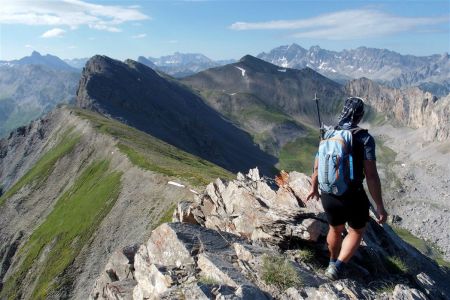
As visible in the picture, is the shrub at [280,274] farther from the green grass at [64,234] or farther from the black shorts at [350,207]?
the green grass at [64,234]

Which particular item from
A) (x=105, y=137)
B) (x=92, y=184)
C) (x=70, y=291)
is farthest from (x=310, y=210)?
(x=105, y=137)

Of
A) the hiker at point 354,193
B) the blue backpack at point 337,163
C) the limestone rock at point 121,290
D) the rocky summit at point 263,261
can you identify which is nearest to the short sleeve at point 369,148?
the hiker at point 354,193

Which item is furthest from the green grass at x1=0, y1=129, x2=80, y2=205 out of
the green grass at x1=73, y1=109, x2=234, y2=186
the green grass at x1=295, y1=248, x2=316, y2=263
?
the green grass at x1=295, y1=248, x2=316, y2=263

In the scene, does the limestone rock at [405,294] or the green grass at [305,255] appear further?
the green grass at [305,255]

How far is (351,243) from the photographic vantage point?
617 inches

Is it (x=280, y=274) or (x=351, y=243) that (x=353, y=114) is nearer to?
(x=351, y=243)

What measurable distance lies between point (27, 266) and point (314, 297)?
7268 centimetres

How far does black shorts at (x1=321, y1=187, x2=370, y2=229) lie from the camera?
1461 cm

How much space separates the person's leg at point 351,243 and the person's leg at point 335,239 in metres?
0.27

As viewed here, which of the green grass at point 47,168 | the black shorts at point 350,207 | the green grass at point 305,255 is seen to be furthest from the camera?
the green grass at point 47,168

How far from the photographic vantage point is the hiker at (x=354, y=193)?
555 inches

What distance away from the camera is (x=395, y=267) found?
2020 centimetres

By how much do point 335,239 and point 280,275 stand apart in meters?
2.38

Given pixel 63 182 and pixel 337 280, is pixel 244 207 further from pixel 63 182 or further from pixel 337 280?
pixel 63 182
